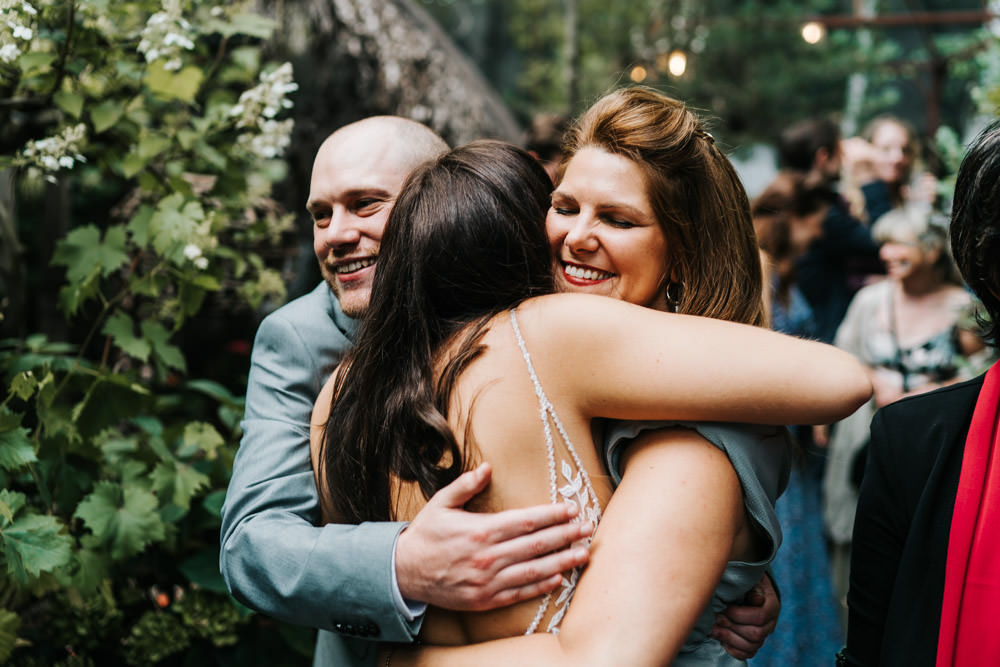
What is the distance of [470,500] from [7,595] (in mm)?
1735

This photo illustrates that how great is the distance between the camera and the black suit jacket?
1454mm

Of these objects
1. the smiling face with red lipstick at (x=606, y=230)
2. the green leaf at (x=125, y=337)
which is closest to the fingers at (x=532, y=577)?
the smiling face with red lipstick at (x=606, y=230)

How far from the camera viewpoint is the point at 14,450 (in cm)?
206

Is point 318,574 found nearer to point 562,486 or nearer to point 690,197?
point 562,486

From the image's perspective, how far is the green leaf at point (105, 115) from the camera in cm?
250

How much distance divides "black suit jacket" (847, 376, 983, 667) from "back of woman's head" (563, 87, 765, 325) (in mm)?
378

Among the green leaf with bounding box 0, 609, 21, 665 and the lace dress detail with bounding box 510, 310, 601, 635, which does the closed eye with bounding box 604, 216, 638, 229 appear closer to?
the lace dress detail with bounding box 510, 310, 601, 635

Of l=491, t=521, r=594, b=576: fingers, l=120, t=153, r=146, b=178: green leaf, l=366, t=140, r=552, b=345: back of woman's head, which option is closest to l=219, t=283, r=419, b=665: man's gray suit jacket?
l=491, t=521, r=594, b=576: fingers

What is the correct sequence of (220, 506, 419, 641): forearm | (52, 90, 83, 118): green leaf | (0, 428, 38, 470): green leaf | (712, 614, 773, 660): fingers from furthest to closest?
(52, 90, 83, 118): green leaf < (0, 428, 38, 470): green leaf < (712, 614, 773, 660): fingers < (220, 506, 419, 641): forearm

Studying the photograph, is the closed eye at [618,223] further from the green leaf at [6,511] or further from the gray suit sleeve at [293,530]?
the green leaf at [6,511]

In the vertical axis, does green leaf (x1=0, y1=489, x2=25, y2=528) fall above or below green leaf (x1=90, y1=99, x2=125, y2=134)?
below

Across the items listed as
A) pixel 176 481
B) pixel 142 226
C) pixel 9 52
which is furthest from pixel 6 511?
pixel 9 52

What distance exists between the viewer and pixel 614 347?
1417 mm

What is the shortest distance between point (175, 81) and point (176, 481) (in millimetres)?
1177
